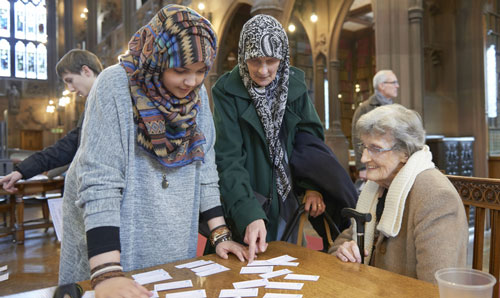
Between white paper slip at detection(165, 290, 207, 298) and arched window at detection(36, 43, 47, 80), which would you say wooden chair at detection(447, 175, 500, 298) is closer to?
white paper slip at detection(165, 290, 207, 298)

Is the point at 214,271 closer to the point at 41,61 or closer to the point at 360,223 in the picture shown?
the point at 360,223

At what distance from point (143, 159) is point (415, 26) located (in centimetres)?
521

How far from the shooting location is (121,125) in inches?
50.1

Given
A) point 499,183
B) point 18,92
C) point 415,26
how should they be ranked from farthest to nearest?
point 18,92 < point 415,26 < point 499,183

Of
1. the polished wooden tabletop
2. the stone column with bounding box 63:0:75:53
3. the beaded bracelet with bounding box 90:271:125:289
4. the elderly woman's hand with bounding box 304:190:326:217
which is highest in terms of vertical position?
the stone column with bounding box 63:0:75:53

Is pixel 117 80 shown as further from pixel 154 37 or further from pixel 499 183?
pixel 499 183

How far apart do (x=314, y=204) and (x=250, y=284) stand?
80 cm

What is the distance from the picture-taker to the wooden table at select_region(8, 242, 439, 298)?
1104 millimetres

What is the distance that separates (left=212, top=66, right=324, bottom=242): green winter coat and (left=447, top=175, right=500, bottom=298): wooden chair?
72 cm

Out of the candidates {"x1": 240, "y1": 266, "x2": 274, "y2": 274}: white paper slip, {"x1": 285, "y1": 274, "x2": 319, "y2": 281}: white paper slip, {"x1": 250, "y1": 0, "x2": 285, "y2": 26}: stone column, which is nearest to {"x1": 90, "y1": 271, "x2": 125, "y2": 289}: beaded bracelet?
{"x1": 240, "y1": 266, "x2": 274, "y2": 274}: white paper slip

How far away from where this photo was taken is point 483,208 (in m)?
1.76

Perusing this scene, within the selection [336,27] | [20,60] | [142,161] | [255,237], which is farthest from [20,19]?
[255,237]

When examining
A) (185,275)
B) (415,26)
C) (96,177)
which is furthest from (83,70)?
(415,26)

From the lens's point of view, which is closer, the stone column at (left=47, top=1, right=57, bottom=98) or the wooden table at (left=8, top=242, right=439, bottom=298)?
the wooden table at (left=8, top=242, right=439, bottom=298)
